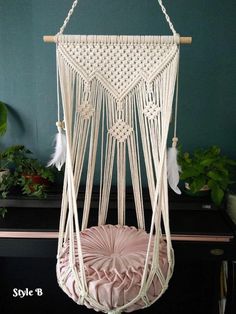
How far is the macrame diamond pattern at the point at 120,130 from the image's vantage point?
3.32 feet

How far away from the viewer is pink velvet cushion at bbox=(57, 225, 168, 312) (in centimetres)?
79

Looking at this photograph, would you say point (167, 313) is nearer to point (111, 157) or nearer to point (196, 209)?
point (196, 209)

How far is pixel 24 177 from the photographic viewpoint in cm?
136

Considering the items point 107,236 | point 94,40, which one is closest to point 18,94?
point 94,40

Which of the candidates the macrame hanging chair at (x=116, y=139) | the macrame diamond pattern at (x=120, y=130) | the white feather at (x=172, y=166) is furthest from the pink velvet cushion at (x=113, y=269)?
the macrame diamond pattern at (x=120, y=130)

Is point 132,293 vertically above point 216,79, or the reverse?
point 216,79

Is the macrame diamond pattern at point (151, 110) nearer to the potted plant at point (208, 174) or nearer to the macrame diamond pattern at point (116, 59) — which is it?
the macrame diamond pattern at point (116, 59)

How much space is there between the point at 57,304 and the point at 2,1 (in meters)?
1.79

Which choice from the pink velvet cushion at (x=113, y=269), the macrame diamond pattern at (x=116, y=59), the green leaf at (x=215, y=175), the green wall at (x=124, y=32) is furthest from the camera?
the green wall at (x=124, y=32)

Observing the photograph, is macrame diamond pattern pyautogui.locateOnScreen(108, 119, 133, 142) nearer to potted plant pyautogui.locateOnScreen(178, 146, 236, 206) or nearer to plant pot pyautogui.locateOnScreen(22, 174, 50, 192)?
potted plant pyautogui.locateOnScreen(178, 146, 236, 206)

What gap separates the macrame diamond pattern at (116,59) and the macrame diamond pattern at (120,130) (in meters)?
0.15

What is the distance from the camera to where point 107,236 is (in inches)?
40.4

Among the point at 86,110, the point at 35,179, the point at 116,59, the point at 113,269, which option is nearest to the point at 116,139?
the point at 86,110

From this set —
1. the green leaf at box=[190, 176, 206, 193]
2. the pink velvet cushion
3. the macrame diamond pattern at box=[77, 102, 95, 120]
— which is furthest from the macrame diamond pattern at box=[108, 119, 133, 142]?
the green leaf at box=[190, 176, 206, 193]
